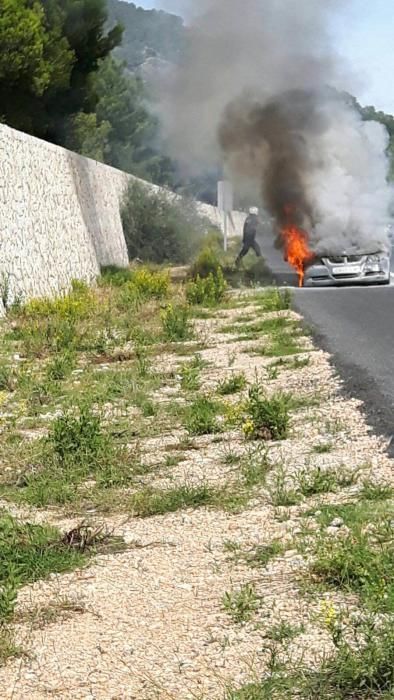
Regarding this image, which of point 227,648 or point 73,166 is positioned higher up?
point 73,166

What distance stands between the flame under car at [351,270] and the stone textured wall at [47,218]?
16.2ft

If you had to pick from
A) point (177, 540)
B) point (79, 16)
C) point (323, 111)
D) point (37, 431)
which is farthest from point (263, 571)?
point (79, 16)

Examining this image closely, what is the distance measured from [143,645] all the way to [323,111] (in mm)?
23356

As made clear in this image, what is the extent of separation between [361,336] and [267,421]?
18.3ft

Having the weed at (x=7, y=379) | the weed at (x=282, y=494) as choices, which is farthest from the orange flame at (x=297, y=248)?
the weed at (x=282, y=494)

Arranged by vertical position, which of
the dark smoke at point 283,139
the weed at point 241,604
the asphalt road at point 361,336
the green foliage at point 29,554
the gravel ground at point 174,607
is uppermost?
the dark smoke at point 283,139

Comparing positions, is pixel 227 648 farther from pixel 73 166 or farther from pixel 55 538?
pixel 73 166

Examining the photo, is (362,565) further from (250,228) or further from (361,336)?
(250,228)

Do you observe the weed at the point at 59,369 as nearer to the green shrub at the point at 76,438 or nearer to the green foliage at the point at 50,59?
the green shrub at the point at 76,438

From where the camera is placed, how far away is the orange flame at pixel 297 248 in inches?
924

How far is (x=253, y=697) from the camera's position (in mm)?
3680

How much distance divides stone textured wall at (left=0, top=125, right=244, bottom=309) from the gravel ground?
35.0 ft

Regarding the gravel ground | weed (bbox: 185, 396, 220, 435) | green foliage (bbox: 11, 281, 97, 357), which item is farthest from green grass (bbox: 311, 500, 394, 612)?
green foliage (bbox: 11, 281, 97, 357)

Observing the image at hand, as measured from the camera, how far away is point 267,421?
26.7ft
